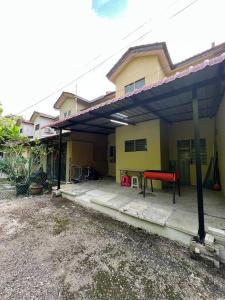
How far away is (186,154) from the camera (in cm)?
683

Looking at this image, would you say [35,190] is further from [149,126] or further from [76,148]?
[149,126]

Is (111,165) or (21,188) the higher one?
(111,165)

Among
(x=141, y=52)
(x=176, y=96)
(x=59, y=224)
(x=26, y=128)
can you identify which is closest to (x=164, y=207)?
(x=59, y=224)

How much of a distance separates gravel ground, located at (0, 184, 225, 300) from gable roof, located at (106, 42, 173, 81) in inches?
299

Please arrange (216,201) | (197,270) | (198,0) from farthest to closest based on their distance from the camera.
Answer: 1. (216,201)
2. (198,0)
3. (197,270)

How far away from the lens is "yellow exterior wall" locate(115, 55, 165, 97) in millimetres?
7130

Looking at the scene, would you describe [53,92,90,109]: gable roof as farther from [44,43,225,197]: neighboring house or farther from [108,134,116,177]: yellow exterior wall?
Result: [108,134,116,177]: yellow exterior wall

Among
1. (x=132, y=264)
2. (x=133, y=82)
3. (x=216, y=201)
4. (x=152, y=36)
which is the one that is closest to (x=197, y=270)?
(x=132, y=264)

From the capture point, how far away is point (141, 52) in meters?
7.33

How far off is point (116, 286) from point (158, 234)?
1.56 m

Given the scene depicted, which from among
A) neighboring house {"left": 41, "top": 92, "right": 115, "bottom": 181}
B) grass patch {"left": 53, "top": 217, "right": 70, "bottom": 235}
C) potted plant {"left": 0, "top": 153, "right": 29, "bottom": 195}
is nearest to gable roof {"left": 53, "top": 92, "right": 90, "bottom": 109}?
neighboring house {"left": 41, "top": 92, "right": 115, "bottom": 181}

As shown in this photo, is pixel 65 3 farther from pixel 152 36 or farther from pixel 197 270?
pixel 197 270

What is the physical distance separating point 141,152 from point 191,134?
2395mm

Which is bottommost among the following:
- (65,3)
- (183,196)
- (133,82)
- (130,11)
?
(183,196)
